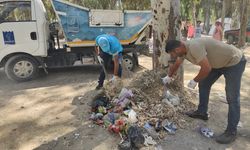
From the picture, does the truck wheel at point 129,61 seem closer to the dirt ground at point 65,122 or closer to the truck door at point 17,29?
the dirt ground at point 65,122

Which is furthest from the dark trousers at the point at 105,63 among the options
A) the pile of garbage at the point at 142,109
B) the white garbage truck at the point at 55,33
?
the white garbage truck at the point at 55,33

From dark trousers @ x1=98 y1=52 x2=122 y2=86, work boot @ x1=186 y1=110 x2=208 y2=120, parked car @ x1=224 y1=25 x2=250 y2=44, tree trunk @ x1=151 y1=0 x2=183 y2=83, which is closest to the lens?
work boot @ x1=186 y1=110 x2=208 y2=120

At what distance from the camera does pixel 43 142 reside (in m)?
4.49

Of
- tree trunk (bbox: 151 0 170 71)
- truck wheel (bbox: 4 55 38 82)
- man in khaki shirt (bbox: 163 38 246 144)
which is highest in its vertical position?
tree trunk (bbox: 151 0 170 71)

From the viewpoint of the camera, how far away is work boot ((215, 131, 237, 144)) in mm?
4527

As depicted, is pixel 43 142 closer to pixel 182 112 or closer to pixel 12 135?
pixel 12 135

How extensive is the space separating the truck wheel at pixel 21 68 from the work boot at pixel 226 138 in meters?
5.31

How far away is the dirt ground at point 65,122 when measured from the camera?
4.45m

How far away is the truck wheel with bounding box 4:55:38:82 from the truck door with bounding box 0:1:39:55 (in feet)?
0.75

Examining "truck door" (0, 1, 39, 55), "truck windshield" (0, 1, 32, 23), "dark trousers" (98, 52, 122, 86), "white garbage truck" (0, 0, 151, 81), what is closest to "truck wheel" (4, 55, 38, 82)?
"white garbage truck" (0, 0, 151, 81)

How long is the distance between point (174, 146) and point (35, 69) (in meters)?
4.99

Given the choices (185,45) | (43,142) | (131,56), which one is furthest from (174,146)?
(131,56)

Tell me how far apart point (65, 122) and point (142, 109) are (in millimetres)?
1298

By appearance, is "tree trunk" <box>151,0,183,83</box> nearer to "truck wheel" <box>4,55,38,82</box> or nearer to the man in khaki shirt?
the man in khaki shirt
